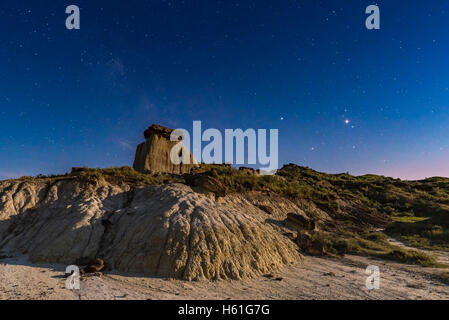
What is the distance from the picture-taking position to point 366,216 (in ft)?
94.6

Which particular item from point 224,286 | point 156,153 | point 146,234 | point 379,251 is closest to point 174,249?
point 146,234

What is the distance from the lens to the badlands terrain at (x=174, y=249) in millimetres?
8398

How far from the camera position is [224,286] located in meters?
8.67

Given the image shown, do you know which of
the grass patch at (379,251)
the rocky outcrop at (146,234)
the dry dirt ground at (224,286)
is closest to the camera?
the dry dirt ground at (224,286)

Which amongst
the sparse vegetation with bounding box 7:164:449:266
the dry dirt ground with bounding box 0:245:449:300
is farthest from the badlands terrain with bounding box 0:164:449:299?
the sparse vegetation with bounding box 7:164:449:266

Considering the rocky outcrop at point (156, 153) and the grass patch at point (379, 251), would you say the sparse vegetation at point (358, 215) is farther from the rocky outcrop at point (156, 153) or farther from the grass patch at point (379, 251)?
the rocky outcrop at point (156, 153)

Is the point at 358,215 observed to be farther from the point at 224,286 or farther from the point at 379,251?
the point at 224,286

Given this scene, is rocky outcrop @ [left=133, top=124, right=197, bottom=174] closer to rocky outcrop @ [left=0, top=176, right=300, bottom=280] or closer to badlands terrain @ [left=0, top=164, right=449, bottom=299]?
badlands terrain @ [left=0, top=164, right=449, bottom=299]

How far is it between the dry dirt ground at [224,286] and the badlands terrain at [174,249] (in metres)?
0.04

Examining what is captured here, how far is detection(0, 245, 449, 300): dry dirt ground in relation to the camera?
771 centimetres

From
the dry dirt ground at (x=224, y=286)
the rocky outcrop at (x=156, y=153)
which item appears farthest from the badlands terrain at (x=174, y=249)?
the rocky outcrop at (x=156, y=153)

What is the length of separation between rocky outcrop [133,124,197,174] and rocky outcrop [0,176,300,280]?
11.8 meters

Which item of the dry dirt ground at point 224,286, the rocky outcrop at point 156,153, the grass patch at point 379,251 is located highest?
the rocky outcrop at point 156,153

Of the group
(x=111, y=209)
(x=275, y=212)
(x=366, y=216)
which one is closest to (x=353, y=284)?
(x=275, y=212)
